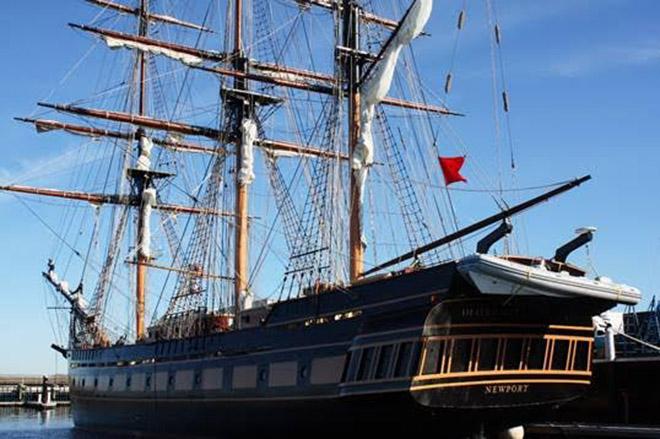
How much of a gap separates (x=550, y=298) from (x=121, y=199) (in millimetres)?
33265

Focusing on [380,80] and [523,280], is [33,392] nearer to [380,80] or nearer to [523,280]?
[380,80]

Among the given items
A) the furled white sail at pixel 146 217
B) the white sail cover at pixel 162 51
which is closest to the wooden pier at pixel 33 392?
the furled white sail at pixel 146 217

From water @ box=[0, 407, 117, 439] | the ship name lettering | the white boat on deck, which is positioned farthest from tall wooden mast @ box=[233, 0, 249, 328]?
the white boat on deck

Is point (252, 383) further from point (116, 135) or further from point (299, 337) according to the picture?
point (116, 135)

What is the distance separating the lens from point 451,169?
2427 centimetres

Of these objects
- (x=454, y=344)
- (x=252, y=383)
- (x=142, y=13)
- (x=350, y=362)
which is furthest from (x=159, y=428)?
(x=142, y=13)

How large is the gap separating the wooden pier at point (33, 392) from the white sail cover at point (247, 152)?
1654 inches

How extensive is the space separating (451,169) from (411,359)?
5.89m

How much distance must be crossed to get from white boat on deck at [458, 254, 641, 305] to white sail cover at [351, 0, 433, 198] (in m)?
9.25

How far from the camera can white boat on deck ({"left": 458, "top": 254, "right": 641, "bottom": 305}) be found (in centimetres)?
2012

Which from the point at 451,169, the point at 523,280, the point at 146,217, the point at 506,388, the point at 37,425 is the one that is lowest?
the point at 37,425

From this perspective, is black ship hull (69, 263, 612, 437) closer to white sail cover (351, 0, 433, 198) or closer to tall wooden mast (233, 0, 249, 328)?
white sail cover (351, 0, 433, 198)

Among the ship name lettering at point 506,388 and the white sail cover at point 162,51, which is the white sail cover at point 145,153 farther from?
the ship name lettering at point 506,388

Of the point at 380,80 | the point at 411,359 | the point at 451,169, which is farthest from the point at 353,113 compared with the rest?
the point at 411,359
